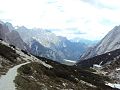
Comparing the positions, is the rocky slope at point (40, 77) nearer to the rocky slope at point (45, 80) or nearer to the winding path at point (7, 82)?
the rocky slope at point (45, 80)

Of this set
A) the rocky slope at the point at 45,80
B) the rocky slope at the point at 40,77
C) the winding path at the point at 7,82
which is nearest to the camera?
the winding path at the point at 7,82

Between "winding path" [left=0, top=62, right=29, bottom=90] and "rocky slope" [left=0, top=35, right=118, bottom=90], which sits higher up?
"winding path" [left=0, top=62, right=29, bottom=90]

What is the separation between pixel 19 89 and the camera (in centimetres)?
3903

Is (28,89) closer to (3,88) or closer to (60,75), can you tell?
(3,88)

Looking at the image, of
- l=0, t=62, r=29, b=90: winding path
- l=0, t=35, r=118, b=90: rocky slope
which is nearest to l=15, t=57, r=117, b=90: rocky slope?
l=0, t=35, r=118, b=90: rocky slope

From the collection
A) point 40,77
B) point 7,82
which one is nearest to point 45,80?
point 40,77

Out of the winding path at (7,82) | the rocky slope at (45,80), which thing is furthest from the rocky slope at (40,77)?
the winding path at (7,82)

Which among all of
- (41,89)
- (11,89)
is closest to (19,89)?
(11,89)

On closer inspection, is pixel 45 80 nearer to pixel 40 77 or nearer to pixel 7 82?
pixel 40 77

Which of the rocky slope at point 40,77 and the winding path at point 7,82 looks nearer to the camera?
the winding path at point 7,82

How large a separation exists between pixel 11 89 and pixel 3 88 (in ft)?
3.22

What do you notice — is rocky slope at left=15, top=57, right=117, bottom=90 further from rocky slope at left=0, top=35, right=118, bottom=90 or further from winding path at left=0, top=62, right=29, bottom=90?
winding path at left=0, top=62, right=29, bottom=90

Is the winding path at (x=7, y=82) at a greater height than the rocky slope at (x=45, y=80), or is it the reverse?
the winding path at (x=7, y=82)

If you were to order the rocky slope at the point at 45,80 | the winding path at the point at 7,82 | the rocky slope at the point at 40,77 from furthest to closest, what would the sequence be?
the rocky slope at the point at 40,77 < the rocky slope at the point at 45,80 < the winding path at the point at 7,82
